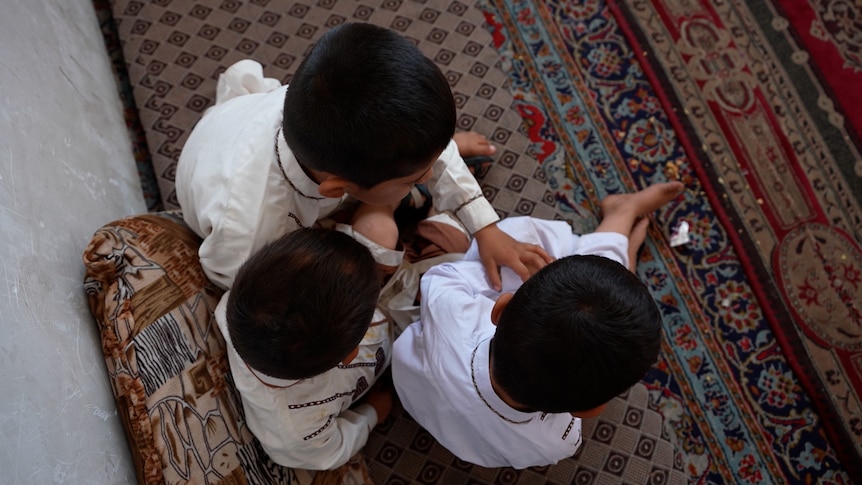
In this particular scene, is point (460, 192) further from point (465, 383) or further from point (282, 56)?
point (282, 56)

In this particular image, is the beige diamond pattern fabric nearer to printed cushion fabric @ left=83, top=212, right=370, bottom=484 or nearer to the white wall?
the white wall

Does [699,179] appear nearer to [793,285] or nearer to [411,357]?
[793,285]

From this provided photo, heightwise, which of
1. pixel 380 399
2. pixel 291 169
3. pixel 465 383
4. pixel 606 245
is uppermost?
pixel 291 169

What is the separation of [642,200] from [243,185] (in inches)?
32.2

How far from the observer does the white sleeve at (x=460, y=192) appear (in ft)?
3.71

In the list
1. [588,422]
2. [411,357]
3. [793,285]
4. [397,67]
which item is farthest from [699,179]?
[397,67]

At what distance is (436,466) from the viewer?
3.98 feet

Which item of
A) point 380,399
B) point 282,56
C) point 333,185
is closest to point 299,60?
point 282,56

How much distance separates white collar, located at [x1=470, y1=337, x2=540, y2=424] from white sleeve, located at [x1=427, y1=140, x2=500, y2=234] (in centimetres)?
26

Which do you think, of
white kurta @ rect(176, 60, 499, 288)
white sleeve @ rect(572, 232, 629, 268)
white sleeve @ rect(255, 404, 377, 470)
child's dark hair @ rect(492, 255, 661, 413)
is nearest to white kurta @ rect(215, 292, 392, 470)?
white sleeve @ rect(255, 404, 377, 470)

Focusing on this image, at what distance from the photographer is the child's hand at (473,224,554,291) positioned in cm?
114

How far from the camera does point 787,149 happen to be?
1458 millimetres

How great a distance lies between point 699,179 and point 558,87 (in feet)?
1.25

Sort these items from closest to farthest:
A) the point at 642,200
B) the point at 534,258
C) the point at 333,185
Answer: the point at 333,185
the point at 534,258
the point at 642,200
